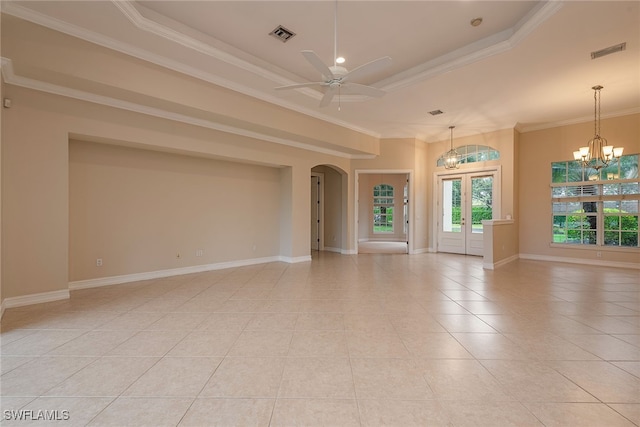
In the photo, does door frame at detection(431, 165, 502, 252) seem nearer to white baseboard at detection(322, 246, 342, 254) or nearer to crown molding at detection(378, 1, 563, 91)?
white baseboard at detection(322, 246, 342, 254)

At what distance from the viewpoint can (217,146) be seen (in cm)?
542

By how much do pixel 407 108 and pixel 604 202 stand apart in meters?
5.12

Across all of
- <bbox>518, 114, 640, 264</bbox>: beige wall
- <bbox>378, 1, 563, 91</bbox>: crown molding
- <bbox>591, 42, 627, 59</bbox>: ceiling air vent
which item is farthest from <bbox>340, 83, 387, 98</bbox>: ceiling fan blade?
<bbox>518, 114, 640, 264</bbox>: beige wall

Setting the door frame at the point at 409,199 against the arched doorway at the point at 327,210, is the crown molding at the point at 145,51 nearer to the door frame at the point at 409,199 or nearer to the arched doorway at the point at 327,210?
the door frame at the point at 409,199

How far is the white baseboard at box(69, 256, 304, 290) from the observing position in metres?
4.43

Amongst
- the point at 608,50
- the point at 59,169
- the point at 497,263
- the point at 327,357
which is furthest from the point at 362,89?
the point at 497,263

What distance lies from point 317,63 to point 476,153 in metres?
6.67

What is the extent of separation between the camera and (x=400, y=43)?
4066 mm

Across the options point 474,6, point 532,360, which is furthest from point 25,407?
point 474,6

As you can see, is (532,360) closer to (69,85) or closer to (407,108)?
(407,108)

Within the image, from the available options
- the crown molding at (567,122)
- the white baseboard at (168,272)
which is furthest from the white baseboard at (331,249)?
the crown molding at (567,122)

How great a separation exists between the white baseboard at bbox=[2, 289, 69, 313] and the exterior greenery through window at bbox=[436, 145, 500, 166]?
9081 mm

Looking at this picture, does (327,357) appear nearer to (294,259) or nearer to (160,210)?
(160,210)

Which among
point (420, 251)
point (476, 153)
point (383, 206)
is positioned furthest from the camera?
point (383, 206)
